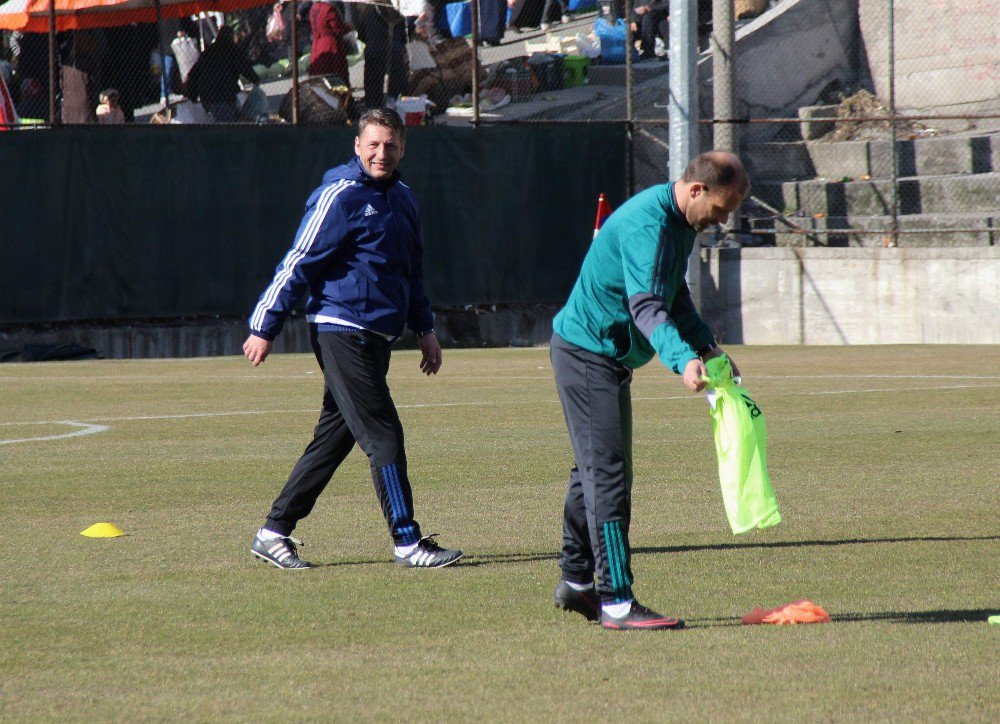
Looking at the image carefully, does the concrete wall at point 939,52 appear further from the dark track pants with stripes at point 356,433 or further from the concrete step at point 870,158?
the dark track pants with stripes at point 356,433

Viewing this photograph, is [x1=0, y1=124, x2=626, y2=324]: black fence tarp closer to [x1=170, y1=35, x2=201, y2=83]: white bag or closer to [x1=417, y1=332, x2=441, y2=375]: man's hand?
[x1=170, y1=35, x2=201, y2=83]: white bag

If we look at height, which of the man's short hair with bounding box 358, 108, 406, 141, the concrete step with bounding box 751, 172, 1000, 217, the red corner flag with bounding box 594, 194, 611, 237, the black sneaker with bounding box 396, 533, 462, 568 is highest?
the concrete step with bounding box 751, 172, 1000, 217

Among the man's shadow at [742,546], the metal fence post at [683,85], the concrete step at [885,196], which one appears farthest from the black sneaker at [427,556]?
the concrete step at [885,196]

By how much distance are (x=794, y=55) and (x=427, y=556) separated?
22754 mm

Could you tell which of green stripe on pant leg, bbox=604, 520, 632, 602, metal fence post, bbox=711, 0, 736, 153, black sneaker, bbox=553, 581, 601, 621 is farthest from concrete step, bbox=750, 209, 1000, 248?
green stripe on pant leg, bbox=604, 520, 632, 602

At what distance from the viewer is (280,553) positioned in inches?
276

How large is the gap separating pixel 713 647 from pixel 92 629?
2.19m

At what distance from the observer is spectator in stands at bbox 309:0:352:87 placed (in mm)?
23078

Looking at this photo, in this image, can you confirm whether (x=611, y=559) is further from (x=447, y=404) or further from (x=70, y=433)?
(x=447, y=404)

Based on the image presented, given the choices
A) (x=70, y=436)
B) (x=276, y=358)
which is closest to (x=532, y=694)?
(x=70, y=436)

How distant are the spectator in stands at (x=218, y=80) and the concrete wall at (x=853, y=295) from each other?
727 cm

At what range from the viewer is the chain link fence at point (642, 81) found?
21938mm

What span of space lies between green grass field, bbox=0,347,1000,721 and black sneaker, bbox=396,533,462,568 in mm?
75

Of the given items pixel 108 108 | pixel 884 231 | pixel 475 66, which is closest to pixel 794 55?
pixel 884 231
